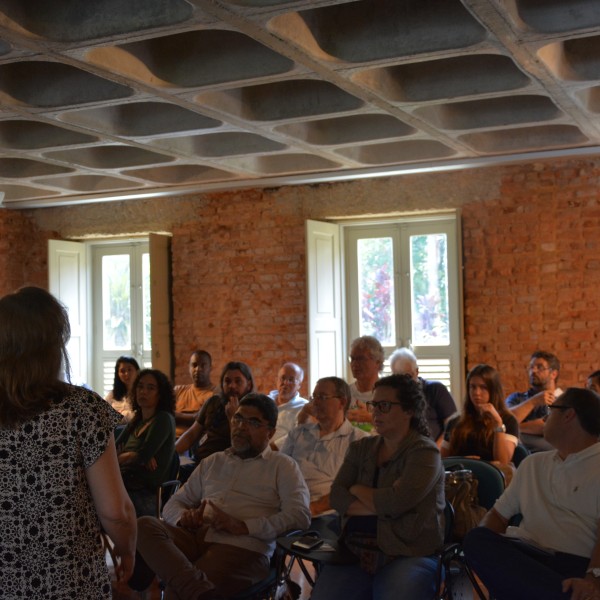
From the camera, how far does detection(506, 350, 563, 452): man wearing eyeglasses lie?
6.69 m

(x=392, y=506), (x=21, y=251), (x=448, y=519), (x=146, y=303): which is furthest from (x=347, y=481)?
(x=21, y=251)

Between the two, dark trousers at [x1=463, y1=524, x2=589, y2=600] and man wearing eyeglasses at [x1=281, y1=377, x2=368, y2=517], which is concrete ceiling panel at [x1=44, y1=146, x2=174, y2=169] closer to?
man wearing eyeglasses at [x1=281, y1=377, x2=368, y2=517]

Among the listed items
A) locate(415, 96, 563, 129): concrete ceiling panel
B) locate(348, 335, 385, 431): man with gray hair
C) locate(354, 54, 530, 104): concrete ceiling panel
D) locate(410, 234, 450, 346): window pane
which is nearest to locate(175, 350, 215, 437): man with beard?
locate(348, 335, 385, 431): man with gray hair

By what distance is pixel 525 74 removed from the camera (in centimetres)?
554

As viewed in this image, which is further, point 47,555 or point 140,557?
point 140,557

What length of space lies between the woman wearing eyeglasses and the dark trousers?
19 cm

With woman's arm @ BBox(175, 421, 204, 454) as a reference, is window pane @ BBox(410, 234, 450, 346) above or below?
above

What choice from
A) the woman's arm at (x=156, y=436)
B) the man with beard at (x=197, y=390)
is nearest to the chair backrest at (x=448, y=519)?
the woman's arm at (x=156, y=436)

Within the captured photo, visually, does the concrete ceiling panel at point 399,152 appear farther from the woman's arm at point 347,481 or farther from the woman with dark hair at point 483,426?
the woman's arm at point 347,481

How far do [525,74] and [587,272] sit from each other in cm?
300

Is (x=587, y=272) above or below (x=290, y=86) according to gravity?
below

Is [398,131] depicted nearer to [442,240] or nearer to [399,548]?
[442,240]

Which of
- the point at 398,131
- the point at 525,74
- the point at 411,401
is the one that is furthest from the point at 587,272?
the point at 411,401

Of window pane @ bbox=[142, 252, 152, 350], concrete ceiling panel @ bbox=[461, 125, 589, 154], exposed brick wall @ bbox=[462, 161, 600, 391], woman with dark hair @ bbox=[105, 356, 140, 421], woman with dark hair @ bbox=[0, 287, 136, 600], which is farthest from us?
window pane @ bbox=[142, 252, 152, 350]
